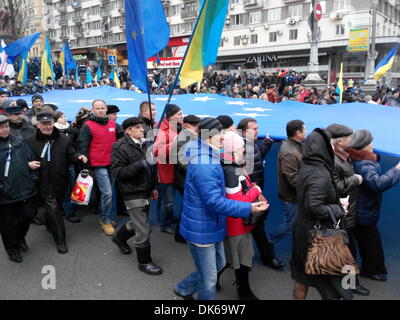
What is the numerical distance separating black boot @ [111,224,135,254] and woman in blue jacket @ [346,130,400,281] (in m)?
2.49

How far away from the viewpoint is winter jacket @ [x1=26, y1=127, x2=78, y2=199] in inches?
162

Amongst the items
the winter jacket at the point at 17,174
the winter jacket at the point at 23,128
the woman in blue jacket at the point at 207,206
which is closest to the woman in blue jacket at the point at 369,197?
the woman in blue jacket at the point at 207,206

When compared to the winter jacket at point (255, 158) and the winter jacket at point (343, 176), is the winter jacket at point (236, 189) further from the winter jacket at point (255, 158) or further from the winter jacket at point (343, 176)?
the winter jacket at point (255, 158)

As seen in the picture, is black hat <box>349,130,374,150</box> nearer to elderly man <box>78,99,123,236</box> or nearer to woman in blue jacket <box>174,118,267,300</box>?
woman in blue jacket <box>174,118,267,300</box>

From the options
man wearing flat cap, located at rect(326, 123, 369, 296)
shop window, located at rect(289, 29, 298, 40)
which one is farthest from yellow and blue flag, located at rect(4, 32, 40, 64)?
shop window, located at rect(289, 29, 298, 40)

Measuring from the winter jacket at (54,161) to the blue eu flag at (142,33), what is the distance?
1295 millimetres

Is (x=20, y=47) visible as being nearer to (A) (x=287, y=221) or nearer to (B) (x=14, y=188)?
(B) (x=14, y=188)

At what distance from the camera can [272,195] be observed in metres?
4.75

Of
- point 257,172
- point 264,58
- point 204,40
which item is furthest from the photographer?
point 264,58

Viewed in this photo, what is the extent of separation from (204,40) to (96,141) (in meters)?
2.04

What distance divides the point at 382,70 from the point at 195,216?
1142cm

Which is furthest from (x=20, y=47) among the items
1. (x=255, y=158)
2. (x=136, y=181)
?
(x=255, y=158)

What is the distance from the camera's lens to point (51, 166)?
13.7ft

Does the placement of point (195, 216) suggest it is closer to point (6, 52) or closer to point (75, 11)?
point (6, 52)
